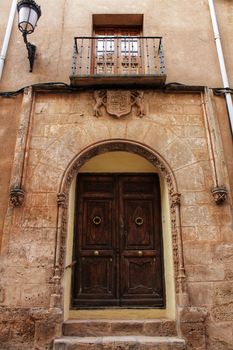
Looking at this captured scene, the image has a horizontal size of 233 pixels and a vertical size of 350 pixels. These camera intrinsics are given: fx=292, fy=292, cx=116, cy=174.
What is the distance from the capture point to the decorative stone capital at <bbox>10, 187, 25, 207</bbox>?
4754 millimetres

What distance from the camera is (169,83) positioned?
5758 millimetres

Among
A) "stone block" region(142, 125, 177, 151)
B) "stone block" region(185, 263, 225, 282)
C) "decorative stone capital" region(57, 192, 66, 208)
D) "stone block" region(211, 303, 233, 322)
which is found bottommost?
"stone block" region(211, 303, 233, 322)

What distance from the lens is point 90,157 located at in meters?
5.40

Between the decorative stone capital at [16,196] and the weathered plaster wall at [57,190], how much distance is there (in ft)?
0.38

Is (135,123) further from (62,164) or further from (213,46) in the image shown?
(213,46)

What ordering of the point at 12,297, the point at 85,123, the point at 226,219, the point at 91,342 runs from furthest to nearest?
the point at 85,123 → the point at 226,219 → the point at 12,297 → the point at 91,342

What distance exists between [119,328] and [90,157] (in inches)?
113

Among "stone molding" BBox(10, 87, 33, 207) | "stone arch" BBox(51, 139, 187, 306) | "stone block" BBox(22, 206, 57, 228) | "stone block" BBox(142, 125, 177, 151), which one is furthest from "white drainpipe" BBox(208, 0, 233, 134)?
"stone molding" BBox(10, 87, 33, 207)

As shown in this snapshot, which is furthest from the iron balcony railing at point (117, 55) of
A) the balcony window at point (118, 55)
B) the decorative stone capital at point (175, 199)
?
the decorative stone capital at point (175, 199)

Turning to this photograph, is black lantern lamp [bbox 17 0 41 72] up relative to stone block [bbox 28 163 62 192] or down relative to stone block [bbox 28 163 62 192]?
up

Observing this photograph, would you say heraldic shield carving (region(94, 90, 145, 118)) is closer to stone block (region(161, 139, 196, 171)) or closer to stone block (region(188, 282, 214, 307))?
stone block (region(161, 139, 196, 171))

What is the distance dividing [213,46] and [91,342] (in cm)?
625

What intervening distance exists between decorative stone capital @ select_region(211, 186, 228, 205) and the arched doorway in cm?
83

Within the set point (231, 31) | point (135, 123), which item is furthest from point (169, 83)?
point (231, 31)
